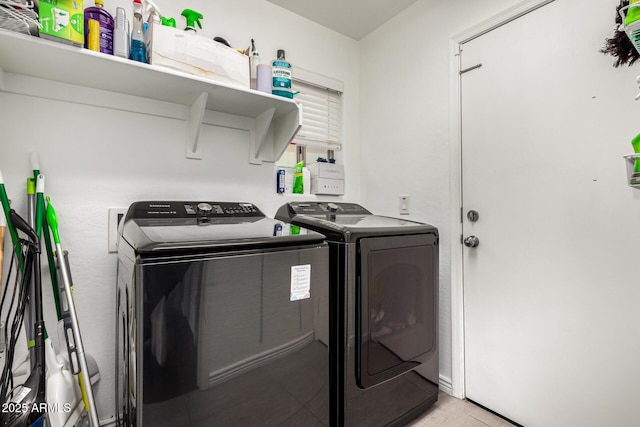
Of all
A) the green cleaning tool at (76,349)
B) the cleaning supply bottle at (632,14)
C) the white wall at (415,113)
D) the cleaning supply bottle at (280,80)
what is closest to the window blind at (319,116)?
the white wall at (415,113)

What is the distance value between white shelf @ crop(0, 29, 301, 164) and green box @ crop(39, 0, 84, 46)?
0.03 m

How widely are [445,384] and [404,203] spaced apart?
121 centimetres

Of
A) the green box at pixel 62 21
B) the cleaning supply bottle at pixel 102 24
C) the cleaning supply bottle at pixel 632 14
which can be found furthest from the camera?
the cleaning supply bottle at pixel 102 24

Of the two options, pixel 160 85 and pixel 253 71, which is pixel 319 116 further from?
pixel 160 85

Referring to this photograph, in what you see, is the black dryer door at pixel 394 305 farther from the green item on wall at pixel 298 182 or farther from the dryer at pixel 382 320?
the green item on wall at pixel 298 182

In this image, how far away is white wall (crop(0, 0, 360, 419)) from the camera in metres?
1.42

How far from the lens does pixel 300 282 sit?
3.89 feet

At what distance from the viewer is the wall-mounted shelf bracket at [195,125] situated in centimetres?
159

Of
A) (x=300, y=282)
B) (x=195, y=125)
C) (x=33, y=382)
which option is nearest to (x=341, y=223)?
(x=300, y=282)

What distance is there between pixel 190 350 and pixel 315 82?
2070mm

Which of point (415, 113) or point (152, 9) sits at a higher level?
point (152, 9)

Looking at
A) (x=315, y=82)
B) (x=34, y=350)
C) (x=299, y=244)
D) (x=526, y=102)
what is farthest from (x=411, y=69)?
(x=34, y=350)

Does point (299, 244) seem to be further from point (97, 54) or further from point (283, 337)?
point (97, 54)

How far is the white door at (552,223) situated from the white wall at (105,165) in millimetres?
1436
